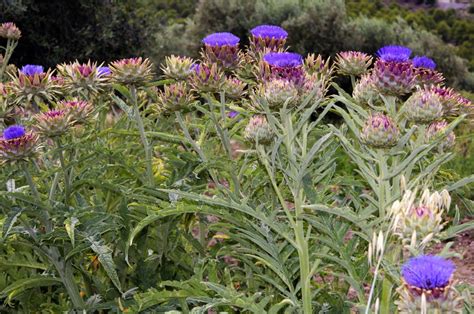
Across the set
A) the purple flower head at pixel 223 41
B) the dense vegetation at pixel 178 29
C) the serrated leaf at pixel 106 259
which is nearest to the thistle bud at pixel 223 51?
the purple flower head at pixel 223 41

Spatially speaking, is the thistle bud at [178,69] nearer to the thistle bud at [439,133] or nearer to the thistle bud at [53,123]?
the thistle bud at [53,123]

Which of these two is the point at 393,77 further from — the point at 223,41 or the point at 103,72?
the point at 103,72

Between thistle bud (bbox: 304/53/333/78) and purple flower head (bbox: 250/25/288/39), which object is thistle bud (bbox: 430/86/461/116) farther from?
purple flower head (bbox: 250/25/288/39)

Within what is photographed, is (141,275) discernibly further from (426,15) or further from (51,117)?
(426,15)

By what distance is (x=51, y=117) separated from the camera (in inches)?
99.3

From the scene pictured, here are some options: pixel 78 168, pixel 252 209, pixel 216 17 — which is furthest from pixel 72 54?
pixel 252 209

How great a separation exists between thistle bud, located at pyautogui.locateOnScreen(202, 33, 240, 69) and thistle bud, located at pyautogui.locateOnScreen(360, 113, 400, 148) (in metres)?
0.89

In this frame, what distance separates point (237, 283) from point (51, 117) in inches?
40.2

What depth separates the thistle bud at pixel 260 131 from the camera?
2408 millimetres

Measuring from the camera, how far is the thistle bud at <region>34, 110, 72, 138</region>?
2512 millimetres

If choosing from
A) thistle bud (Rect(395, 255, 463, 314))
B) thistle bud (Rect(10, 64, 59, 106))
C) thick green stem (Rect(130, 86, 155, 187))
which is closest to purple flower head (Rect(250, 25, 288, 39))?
thick green stem (Rect(130, 86, 155, 187))

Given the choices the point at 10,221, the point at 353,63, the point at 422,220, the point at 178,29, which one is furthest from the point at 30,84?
the point at 178,29

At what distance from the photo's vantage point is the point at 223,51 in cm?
279

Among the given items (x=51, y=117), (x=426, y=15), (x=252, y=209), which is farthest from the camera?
(x=426, y=15)
